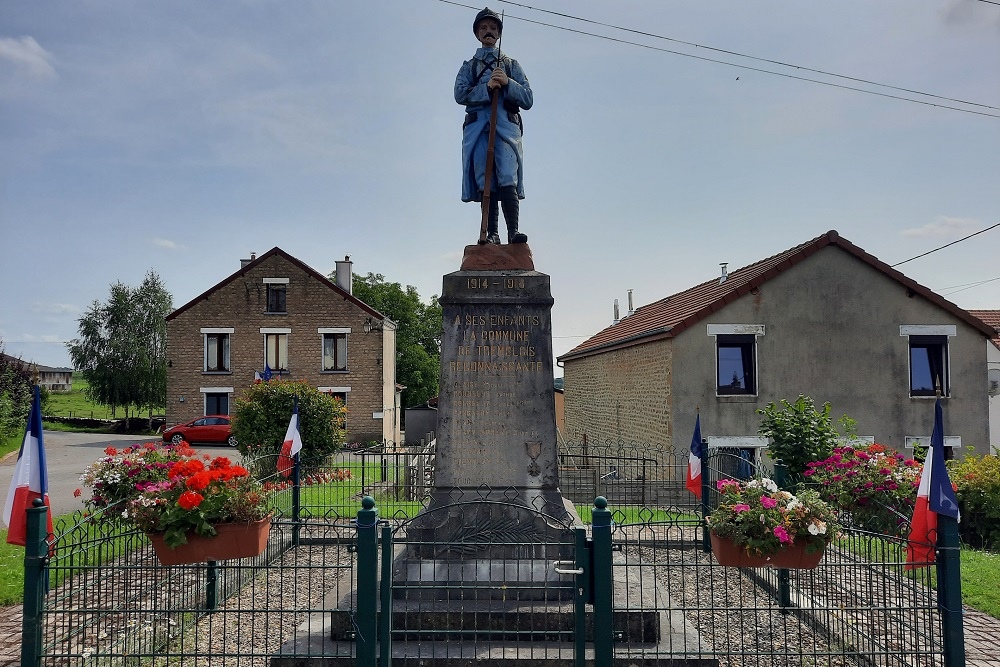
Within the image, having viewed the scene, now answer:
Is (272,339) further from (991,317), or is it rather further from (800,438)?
(991,317)

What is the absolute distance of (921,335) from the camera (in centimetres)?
1585

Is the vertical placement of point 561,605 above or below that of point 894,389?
below

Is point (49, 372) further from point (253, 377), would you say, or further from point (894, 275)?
point (894, 275)

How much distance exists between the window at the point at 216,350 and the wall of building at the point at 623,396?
13507mm

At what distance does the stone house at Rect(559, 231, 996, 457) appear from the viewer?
15.3 metres

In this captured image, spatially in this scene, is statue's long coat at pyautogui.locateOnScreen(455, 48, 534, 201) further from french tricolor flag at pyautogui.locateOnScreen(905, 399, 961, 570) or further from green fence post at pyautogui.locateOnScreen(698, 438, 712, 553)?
french tricolor flag at pyautogui.locateOnScreen(905, 399, 961, 570)

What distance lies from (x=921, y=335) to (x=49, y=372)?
9406 cm

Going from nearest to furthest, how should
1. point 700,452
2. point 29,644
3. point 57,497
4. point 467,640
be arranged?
point 29,644
point 467,640
point 700,452
point 57,497

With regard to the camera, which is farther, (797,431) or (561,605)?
(797,431)

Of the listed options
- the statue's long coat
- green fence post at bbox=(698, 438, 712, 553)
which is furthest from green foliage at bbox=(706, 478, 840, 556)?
the statue's long coat

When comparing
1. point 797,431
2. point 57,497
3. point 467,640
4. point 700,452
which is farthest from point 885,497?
point 57,497

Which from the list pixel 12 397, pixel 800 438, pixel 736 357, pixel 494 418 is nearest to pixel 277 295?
pixel 12 397

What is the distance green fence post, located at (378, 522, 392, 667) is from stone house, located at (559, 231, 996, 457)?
11.4 m

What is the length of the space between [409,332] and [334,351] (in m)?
18.3
